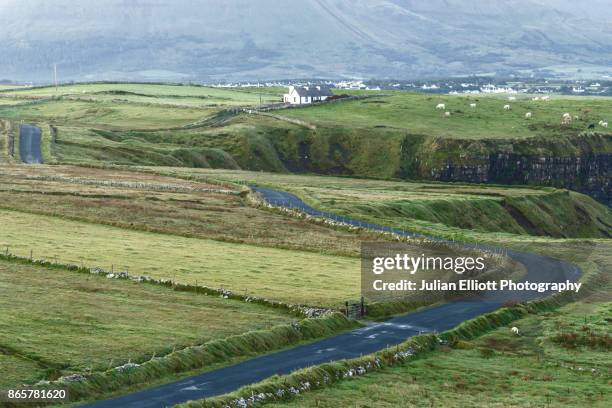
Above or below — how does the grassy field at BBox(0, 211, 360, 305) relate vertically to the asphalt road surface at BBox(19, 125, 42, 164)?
below

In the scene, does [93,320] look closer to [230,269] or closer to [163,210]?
[230,269]

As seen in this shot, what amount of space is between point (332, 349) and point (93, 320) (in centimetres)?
1398

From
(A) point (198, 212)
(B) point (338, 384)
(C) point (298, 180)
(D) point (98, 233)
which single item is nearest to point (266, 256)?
(D) point (98, 233)

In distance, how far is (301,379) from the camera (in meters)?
51.2

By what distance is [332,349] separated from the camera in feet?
192

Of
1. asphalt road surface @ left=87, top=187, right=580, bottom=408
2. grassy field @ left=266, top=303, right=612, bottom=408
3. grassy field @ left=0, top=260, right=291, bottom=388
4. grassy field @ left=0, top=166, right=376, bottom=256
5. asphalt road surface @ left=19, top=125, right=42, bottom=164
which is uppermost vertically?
asphalt road surface @ left=19, top=125, right=42, bottom=164

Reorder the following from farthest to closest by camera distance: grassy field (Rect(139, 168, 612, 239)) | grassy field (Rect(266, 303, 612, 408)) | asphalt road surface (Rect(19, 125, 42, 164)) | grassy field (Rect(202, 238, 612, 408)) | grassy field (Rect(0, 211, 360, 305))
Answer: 1. asphalt road surface (Rect(19, 125, 42, 164))
2. grassy field (Rect(139, 168, 612, 239))
3. grassy field (Rect(0, 211, 360, 305))
4. grassy field (Rect(202, 238, 612, 408))
5. grassy field (Rect(266, 303, 612, 408))

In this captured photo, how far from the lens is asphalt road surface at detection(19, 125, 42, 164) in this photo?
16260 centimetres

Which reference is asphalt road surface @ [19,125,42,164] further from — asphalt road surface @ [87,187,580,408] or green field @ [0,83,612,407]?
asphalt road surface @ [87,187,580,408]

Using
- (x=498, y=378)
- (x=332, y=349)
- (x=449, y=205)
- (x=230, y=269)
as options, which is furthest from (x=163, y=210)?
(x=498, y=378)

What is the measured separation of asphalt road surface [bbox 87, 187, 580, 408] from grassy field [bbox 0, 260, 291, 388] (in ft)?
12.1

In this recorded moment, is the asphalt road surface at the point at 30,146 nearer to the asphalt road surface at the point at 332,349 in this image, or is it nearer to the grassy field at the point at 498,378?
the asphalt road surface at the point at 332,349

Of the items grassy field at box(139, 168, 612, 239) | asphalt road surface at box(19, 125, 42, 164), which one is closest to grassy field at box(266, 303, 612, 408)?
grassy field at box(139, 168, 612, 239)

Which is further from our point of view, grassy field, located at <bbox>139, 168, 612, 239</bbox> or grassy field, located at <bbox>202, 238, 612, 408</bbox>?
grassy field, located at <bbox>139, 168, 612, 239</bbox>
